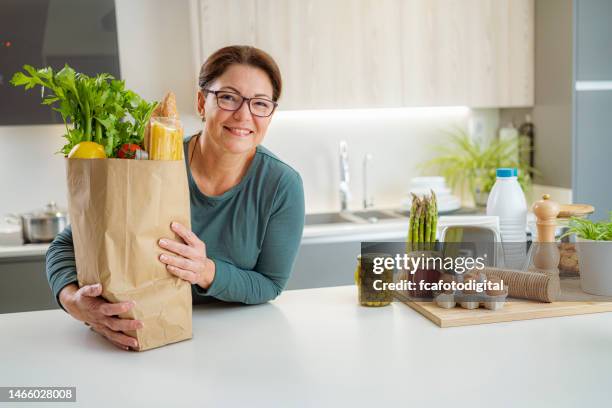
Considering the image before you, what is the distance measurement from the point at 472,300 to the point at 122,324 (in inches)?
32.1

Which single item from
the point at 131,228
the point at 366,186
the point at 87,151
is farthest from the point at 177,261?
the point at 366,186

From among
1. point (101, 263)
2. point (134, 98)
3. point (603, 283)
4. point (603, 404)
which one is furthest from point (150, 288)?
point (603, 283)

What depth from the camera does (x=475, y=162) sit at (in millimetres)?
3781

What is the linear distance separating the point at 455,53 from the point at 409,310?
2.35 m

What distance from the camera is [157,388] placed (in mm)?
1179

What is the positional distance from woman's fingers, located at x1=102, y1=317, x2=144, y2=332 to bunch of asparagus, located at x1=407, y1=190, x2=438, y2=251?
744 millimetres

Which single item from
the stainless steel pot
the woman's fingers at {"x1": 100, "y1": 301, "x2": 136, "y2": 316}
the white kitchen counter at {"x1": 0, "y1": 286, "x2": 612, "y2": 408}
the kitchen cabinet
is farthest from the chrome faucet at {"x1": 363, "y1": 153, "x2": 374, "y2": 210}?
the woman's fingers at {"x1": 100, "y1": 301, "x2": 136, "y2": 316}

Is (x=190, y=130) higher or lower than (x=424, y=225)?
higher

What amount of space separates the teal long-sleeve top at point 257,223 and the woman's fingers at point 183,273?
29 cm

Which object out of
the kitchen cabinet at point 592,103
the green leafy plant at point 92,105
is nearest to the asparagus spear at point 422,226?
the green leafy plant at point 92,105

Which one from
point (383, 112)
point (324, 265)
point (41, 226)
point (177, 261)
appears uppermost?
point (383, 112)

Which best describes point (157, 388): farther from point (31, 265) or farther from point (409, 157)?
point (409, 157)

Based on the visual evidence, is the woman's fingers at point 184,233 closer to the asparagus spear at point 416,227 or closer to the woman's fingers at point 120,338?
the woman's fingers at point 120,338

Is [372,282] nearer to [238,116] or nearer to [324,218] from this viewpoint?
[238,116]
